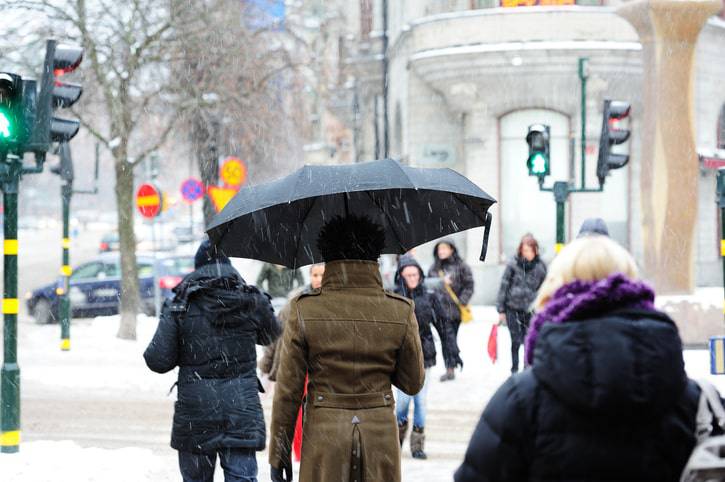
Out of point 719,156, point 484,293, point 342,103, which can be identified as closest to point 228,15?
point 484,293

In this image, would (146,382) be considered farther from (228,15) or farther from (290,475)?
(290,475)

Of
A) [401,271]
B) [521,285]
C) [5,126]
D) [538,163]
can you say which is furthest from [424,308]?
[538,163]

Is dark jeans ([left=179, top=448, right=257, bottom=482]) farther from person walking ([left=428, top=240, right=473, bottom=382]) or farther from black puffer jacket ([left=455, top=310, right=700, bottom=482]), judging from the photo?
person walking ([left=428, top=240, right=473, bottom=382])

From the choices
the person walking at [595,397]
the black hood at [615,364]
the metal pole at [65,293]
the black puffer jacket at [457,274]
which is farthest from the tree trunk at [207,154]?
the black hood at [615,364]

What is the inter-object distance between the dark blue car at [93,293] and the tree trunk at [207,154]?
1.93 m

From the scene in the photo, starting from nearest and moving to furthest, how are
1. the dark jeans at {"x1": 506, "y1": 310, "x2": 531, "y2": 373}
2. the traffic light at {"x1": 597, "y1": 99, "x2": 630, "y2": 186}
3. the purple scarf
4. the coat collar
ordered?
1. the purple scarf
2. the coat collar
3. the dark jeans at {"x1": 506, "y1": 310, "x2": 531, "y2": 373}
4. the traffic light at {"x1": 597, "y1": 99, "x2": 630, "y2": 186}

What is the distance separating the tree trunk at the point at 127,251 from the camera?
2134 cm

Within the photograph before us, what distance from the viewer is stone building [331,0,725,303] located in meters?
25.3

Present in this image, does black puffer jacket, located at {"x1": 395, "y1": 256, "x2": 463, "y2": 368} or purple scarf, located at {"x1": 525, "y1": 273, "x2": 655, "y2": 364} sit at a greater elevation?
purple scarf, located at {"x1": 525, "y1": 273, "x2": 655, "y2": 364}

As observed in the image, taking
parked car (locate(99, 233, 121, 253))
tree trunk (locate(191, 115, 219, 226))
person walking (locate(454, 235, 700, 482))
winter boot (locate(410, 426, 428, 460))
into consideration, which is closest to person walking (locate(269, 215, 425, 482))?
person walking (locate(454, 235, 700, 482))

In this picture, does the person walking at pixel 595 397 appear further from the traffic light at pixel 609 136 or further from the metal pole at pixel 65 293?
the metal pole at pixel 65 293

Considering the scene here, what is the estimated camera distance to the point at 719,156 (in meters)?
26.5

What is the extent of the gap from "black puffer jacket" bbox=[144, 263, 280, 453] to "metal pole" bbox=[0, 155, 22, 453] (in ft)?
13.0

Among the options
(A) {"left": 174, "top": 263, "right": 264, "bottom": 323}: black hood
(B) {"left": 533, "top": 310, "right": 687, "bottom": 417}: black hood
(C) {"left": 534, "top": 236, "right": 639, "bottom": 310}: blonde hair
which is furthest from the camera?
(A) {"left": 174, "top": 263, "right": 264, "bottom": 323}: black hood
